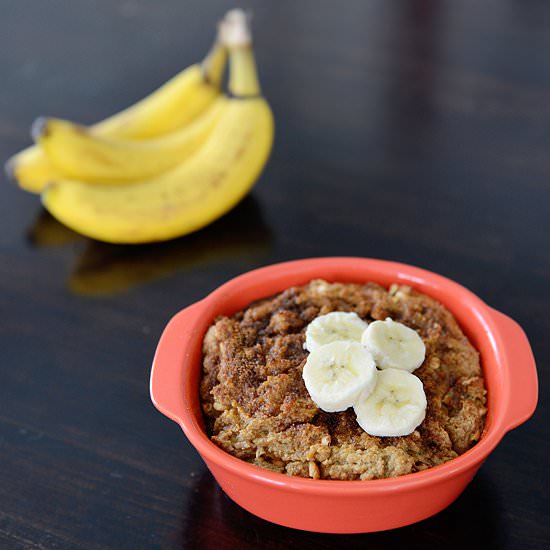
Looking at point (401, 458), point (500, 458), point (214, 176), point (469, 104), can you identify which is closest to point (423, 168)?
point (469, 104)

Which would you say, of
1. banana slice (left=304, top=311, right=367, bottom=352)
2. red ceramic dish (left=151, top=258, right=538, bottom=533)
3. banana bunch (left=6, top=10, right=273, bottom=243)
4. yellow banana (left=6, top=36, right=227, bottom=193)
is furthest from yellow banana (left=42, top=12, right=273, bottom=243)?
banana slice (left=304, top=311, right=367, bottom=352)

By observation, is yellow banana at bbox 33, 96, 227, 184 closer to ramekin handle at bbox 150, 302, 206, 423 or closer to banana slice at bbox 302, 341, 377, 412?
ramekin handle at bbox 150, 302, 206, 423

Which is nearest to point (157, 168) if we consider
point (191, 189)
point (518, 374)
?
point (191, 189)

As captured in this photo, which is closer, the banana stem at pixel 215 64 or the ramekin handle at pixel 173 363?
the ramekin handle at pixel 173 363

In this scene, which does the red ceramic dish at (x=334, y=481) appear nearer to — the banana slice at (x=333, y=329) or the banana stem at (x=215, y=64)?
the banana slice at (x=333, y=329)

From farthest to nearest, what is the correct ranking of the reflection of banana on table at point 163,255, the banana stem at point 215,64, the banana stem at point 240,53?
the banana stem at point 215,64 < the banana stem at point 240,53 < the reflection of banana on table at point 163,255

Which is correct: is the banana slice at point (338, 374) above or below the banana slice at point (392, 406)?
above

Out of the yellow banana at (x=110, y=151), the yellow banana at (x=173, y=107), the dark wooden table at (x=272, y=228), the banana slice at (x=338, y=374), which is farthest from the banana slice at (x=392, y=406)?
the yellow banana at (x=173, y=107)

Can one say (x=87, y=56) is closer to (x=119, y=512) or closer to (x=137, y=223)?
(x=137, y=223)
